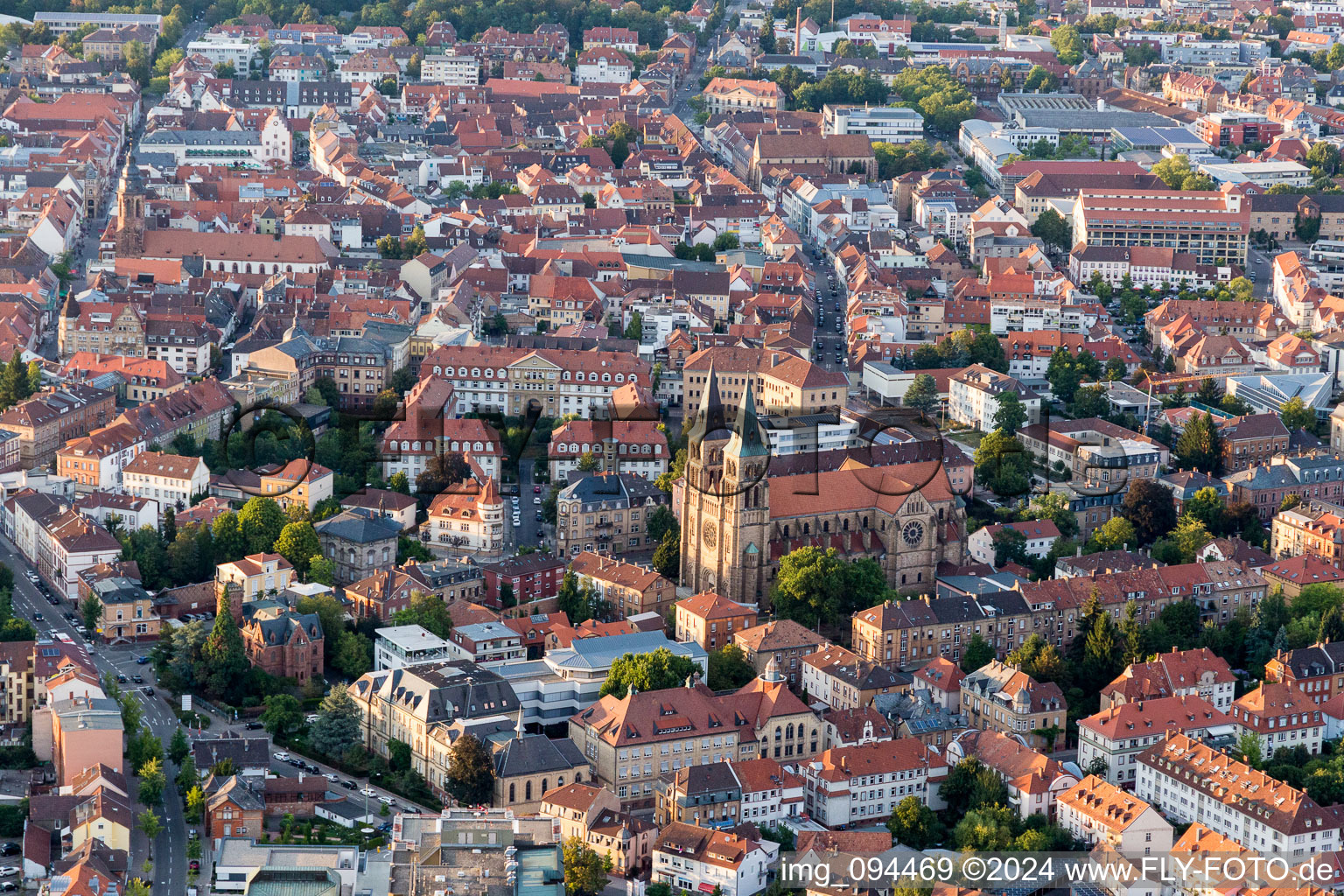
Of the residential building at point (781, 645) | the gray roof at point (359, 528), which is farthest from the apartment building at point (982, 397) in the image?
the gray roof at point (359, 528)

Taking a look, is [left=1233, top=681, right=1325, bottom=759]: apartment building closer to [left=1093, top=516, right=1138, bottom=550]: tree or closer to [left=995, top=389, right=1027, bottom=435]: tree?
[left=1093, top=516, right=1138, bottom=550]: tree

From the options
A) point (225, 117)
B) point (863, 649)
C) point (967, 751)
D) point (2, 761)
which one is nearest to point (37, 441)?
point (2, 761)

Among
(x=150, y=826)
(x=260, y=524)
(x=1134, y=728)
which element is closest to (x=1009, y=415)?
(x=1134, y=728)

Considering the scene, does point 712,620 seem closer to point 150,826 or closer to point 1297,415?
point 150,826

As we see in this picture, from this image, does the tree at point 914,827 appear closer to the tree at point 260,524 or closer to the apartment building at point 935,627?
the apartment building at point 935,627

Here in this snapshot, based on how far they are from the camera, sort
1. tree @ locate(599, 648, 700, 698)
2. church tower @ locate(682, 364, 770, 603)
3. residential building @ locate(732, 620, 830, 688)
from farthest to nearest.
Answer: church tower @ locate(682, 364, 770, 603) < residential building @ locate(732, 620, 830, 688) < tree @ locate(599, 648, 700, 698)

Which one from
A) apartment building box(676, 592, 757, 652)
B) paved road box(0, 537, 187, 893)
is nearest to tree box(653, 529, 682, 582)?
apartment building box(676, 592, 757, 652)
